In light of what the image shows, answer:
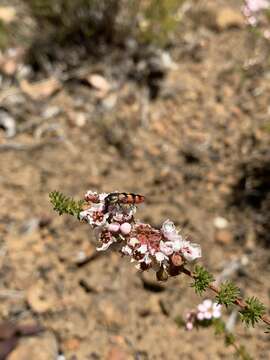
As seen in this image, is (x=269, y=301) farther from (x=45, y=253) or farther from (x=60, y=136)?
(x=60, y=136)

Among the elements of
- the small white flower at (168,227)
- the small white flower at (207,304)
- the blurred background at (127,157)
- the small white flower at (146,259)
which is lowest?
the small white flower at (146,259)

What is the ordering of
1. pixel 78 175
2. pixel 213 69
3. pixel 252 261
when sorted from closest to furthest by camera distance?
pixel 252 261 → pixel 78 175 → pixel 213 69

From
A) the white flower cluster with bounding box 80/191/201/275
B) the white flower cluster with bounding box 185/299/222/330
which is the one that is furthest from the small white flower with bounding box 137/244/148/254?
the white flower cluster with bounding box 185/299/222/330

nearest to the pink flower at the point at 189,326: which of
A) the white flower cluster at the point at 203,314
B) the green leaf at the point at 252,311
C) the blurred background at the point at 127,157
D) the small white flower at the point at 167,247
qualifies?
the white flower cluster at the point at 203,314

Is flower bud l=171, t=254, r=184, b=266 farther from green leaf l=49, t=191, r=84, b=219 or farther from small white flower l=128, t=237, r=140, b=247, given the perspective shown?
green leaf l=49, t=191, r=84, b=219

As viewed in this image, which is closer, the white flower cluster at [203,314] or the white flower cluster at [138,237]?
the white flower cluster at [138,237]

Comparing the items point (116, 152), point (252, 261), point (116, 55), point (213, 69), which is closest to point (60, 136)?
point (116, 152)

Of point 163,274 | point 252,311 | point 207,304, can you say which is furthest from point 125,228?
point 207,304

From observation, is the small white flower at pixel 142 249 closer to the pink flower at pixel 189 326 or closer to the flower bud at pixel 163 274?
the flower bud at pixel 163 274
